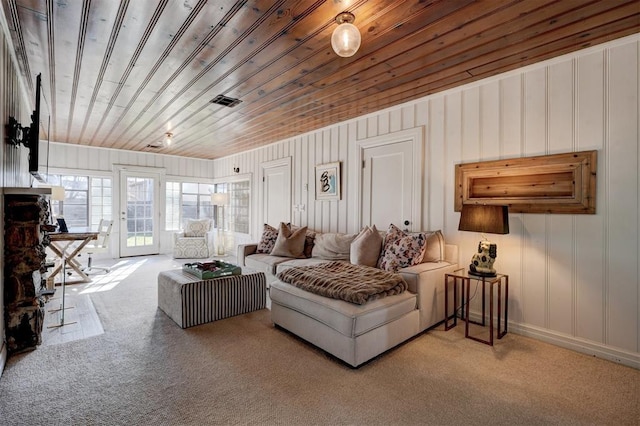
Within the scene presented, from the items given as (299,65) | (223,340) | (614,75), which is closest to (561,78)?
(614,75)

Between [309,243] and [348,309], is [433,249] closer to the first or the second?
[348,309]

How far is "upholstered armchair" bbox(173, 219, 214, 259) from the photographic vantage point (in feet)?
21.9

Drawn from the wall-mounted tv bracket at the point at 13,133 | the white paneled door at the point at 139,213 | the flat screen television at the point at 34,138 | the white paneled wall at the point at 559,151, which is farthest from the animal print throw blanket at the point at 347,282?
the white paneled door at the point at 139,213

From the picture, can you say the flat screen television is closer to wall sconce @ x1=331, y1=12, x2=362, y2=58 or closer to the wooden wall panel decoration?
wall sconce @ x1=331, y1=12, x2=362, y2=58

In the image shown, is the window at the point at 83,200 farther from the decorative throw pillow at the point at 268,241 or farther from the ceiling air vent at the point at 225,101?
the ceiling air vent at the point at 225,101

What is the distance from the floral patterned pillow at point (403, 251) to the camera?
303 centimetres

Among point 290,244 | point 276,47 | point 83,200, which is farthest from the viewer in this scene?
point 83,200

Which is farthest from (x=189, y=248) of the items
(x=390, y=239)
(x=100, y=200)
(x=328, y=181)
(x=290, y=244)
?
(x=390, y=239)

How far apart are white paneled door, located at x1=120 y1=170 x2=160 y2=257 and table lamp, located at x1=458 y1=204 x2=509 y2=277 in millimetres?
6847

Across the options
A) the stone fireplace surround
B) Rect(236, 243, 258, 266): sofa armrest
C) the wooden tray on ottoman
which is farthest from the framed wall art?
the stone fireplace surround

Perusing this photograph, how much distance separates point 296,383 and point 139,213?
6.53 m

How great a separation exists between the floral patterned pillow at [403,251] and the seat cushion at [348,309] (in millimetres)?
405

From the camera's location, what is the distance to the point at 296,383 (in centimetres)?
202

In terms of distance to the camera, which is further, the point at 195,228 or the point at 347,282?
the point at 195,228
